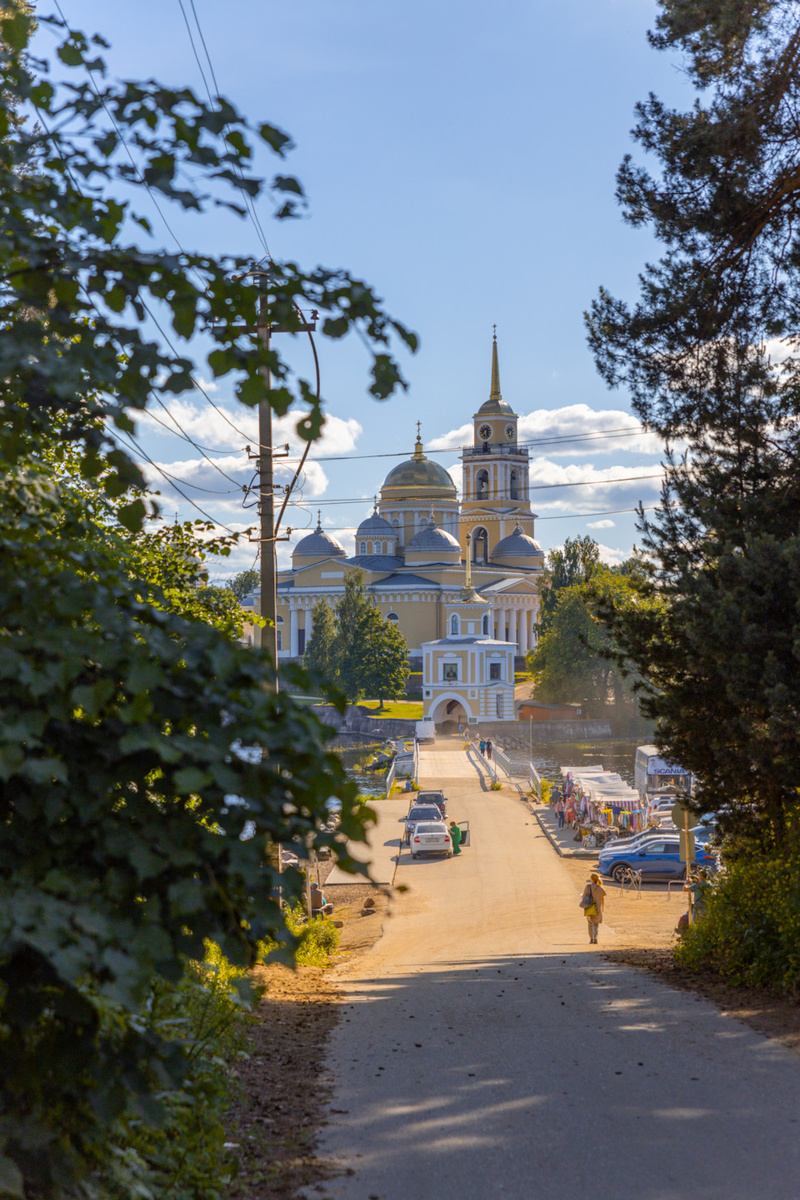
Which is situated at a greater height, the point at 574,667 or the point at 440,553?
the point at 440,553

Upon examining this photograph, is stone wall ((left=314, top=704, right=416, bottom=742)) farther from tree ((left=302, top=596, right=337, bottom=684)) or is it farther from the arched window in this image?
the arched window

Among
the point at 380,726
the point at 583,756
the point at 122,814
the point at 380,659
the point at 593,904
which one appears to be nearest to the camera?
the point at 122,814

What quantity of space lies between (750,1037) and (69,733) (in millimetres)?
6037

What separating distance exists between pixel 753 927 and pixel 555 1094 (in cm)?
434

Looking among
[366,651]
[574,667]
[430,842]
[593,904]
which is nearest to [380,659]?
[366,651]

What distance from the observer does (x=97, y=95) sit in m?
3.06

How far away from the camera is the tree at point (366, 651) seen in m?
68.2

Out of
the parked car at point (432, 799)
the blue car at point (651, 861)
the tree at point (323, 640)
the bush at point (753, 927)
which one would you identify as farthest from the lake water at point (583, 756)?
the bush at point (753, 927)

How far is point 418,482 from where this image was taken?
94.6m

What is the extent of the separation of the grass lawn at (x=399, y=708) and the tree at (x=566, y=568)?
446 inches

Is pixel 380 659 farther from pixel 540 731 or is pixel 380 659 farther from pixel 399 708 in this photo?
pixel 540 731

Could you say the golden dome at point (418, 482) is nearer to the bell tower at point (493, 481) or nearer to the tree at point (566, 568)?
the bell tower at point (493, 481)

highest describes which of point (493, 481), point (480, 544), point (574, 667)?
point (493, 481)

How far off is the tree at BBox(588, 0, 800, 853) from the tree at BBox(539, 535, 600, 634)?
64.8m
